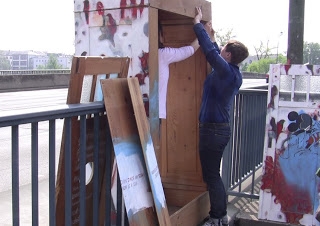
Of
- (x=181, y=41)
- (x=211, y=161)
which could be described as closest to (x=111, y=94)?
(x=211, y=161)

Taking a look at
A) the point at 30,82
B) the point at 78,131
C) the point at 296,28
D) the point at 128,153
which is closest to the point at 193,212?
the point at 128,153

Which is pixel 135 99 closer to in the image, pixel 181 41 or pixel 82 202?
pixel 82 202

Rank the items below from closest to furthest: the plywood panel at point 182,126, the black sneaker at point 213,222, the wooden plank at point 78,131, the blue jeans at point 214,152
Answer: the wooden plank at point 78,131 < the blue jeans at point 214,152 < the black sneaker at point 213,222 < the plywood panel at point 182,126

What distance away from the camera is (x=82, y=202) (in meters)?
2.74

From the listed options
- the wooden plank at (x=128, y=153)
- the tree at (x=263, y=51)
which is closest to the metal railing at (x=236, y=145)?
the wooden plank at (x=128, y=153)

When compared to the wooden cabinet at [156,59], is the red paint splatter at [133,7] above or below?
above

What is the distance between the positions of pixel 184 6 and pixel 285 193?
2.23 meters

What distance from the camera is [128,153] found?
2906mm

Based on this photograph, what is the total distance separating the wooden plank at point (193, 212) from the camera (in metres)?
3.88

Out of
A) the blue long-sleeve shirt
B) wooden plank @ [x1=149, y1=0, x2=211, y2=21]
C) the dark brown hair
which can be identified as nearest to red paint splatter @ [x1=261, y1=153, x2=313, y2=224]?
the blue long-sleeve shirt

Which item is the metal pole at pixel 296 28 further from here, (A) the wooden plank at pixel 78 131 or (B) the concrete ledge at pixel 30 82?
(B) the concrete ledge at pixel 30 82

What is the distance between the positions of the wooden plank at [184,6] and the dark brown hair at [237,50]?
492 mm

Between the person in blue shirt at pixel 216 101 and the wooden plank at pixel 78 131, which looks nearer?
the wooden plank at pixel 78 131

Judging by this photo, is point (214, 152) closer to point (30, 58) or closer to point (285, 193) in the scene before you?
point (285, 193)
